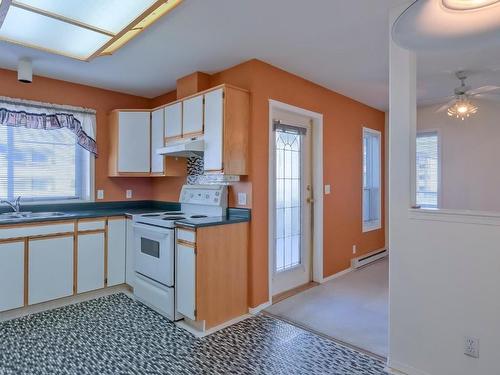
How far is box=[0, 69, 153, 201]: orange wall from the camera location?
335cm

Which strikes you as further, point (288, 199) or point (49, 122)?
point (288, 199)

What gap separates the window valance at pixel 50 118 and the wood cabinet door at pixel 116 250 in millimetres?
1016

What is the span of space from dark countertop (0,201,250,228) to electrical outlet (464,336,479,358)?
1.83 meters

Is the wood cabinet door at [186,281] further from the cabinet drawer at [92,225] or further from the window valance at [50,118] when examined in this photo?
the window valance at [50,118]

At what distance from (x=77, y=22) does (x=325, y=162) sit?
2.93 m

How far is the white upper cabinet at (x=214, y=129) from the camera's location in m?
2.83

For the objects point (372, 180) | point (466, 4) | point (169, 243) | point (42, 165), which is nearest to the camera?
point (466, 4)

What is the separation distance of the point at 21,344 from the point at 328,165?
3564 mm

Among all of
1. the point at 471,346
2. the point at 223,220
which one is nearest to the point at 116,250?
the point at 223,220

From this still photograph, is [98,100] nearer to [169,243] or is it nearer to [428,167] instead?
[169,243]

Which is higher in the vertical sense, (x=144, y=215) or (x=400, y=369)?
(x=144, y=215)

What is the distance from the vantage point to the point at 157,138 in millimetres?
3713

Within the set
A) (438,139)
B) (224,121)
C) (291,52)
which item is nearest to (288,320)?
(224,121)

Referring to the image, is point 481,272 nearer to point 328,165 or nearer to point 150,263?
point 328,165
